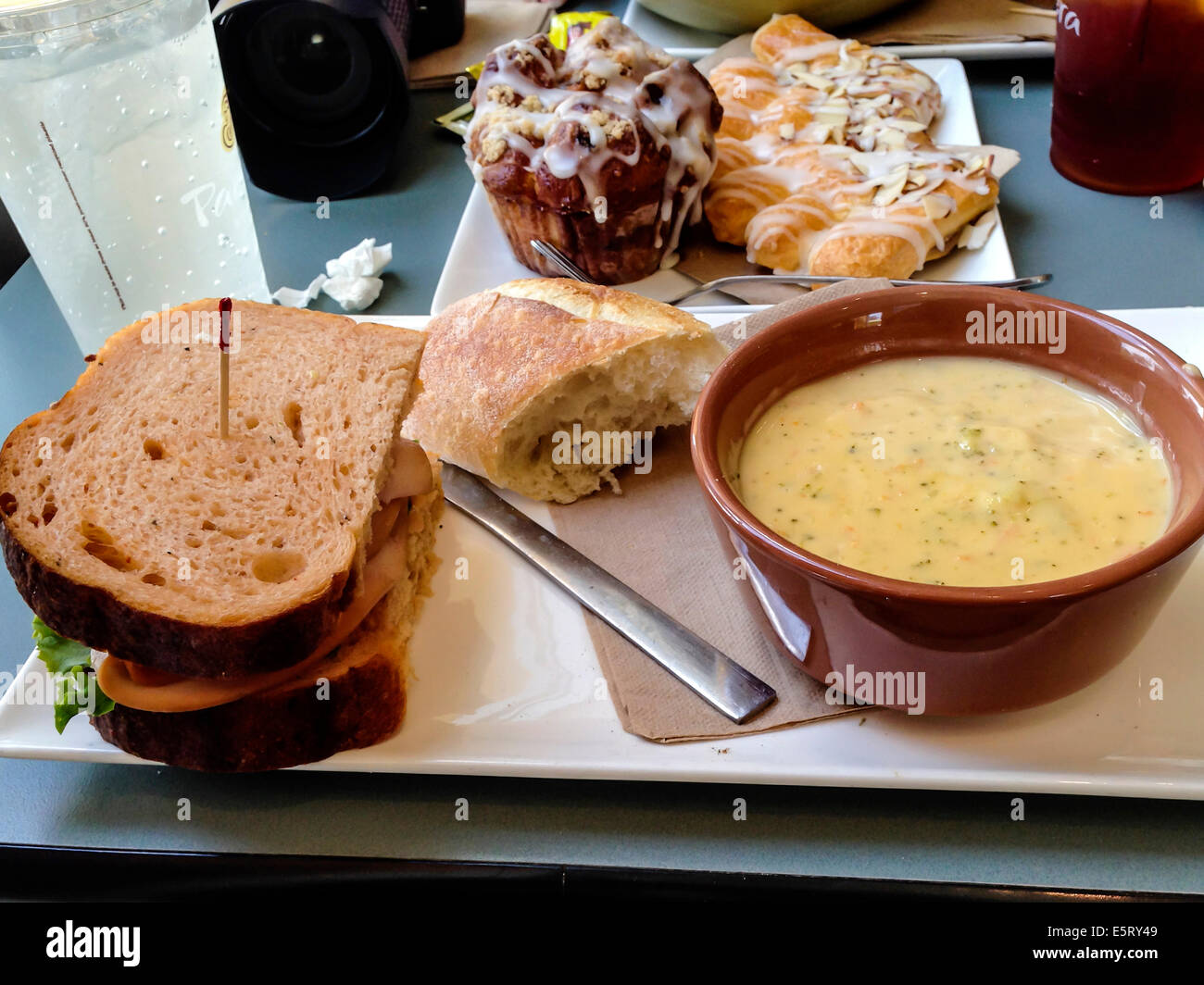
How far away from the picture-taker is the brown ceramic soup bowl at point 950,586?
38.8 inches

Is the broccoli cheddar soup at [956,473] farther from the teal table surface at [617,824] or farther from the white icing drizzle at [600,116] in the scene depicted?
the white icing drizzle at [600,116]

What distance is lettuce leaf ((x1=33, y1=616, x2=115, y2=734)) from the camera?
1179 millimetres

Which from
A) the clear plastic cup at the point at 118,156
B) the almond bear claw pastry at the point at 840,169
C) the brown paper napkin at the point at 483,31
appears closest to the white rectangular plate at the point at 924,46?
the almond bear claw pastry at the point at 840,169

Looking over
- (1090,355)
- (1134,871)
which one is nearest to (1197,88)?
(1090,355)

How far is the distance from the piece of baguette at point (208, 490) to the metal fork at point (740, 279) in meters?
0.53

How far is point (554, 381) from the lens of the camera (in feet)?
4.75

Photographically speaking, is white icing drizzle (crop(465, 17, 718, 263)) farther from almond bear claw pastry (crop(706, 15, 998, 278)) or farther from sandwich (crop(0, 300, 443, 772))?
sandwich (crop(0, 300, 443, 772))

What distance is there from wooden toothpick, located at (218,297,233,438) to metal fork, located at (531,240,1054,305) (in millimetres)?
663

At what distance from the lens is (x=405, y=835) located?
3.72 ft

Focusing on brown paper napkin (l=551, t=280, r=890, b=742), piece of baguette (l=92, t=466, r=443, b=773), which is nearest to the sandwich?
piece of baguette (l=92, t=466, r=443, b=773)

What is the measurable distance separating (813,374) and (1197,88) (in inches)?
45.2

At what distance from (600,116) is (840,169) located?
0.48 metres

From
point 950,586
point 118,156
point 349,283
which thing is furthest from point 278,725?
point 349,283

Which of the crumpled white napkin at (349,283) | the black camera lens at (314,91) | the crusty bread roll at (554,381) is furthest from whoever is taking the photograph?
the black camera lens at (314,91)
